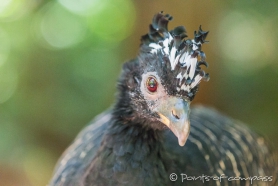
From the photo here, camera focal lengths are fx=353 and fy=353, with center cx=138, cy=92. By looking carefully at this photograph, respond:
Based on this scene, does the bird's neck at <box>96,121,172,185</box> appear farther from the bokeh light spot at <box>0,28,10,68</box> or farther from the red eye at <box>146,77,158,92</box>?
the bokeh light spot at <box>0,28,10,68</box>

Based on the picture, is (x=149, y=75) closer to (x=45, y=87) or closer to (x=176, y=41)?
(x=176, y=41)

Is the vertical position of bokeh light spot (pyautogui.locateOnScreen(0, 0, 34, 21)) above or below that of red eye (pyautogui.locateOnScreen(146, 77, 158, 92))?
above

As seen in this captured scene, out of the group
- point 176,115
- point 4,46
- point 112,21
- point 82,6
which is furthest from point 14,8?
point 176,115

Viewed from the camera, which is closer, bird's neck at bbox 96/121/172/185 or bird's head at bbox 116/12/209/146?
bird's head at bbox 116/12/209/146

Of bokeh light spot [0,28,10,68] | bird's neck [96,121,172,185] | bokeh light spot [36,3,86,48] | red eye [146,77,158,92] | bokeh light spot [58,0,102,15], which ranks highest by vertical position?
bokeh light spot [58,0,102,15]

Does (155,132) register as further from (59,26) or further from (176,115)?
(59,26)

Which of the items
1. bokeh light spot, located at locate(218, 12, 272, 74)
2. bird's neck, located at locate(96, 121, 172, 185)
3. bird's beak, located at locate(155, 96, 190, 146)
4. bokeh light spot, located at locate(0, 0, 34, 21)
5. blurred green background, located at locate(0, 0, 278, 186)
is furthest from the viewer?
bokeh light spot, located at locate(218, 12, 272, 74)

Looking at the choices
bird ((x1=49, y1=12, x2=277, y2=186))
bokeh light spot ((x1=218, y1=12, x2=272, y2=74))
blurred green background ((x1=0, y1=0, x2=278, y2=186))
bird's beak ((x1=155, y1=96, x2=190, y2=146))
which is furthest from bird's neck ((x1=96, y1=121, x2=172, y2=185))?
bokeh light spot ((x1=218, y1=12, x2=272, y2=74))
